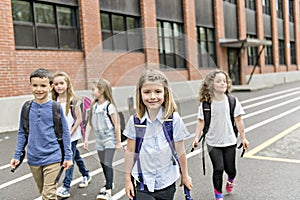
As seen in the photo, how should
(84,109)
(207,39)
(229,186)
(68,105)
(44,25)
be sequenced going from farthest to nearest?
(207,39) < (44,25) < (68,105) < (229,186) < (84,109)

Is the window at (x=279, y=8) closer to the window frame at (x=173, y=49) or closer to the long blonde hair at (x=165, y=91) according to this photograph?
the window frame at (x=173, y=49)

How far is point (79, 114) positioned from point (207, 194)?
184 cm

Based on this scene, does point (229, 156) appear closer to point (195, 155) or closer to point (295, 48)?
point (195, 155)

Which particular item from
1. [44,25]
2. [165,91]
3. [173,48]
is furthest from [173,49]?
[44,25]

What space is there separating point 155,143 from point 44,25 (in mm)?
9222

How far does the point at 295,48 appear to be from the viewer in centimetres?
3114

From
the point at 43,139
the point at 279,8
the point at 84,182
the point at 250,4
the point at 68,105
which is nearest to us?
the point at 43,139

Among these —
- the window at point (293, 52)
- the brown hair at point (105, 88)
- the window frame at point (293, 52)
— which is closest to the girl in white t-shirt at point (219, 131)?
the brown hair at point (105, 88)

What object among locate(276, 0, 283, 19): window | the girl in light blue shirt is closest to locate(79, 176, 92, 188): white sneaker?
the girl in light blue shirt

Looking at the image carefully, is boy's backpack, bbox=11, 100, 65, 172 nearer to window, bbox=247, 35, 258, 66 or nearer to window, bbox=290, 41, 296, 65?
window, bbox=247, 35, 258, 66

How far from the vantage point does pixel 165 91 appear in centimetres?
219

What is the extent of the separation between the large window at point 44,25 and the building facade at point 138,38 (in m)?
0.03

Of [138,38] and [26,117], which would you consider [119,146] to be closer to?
[26,117]

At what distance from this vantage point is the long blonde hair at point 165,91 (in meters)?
2.15
